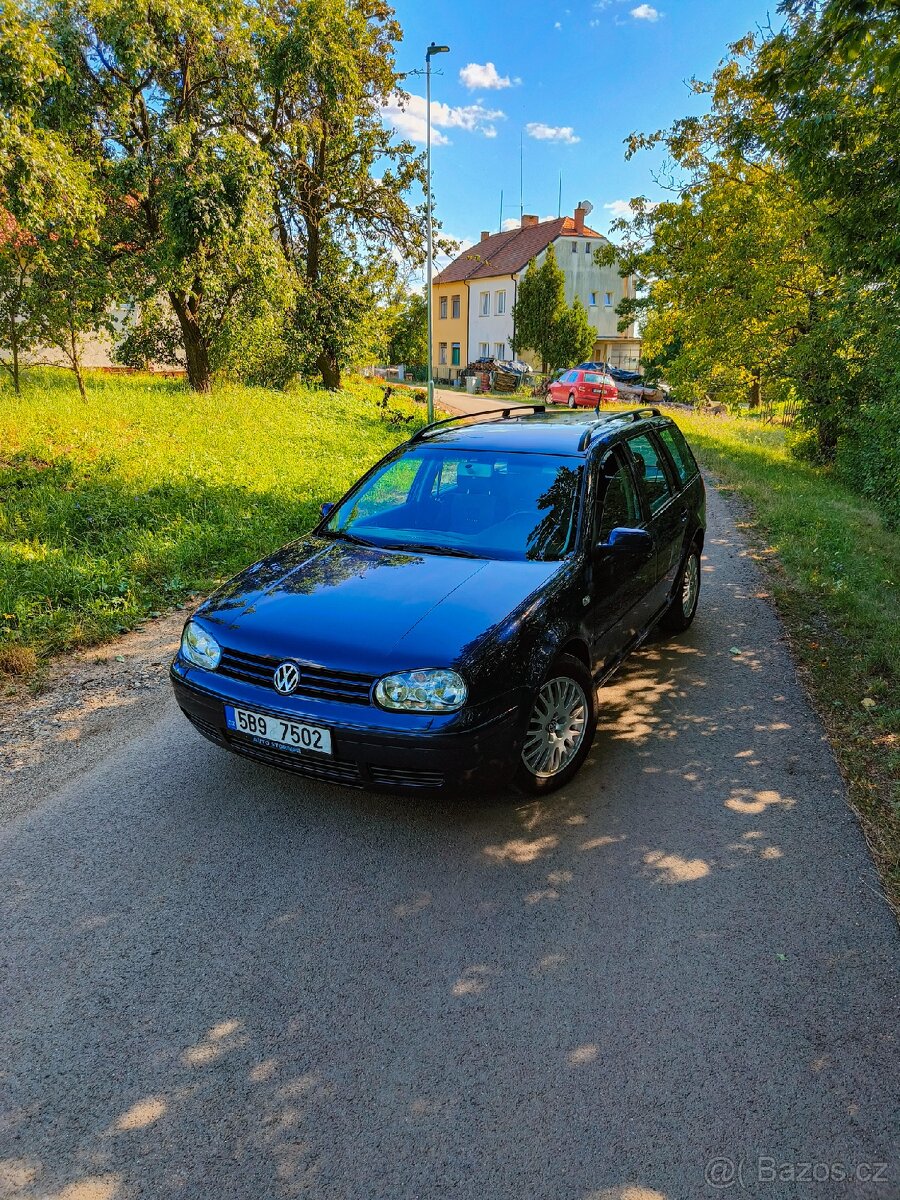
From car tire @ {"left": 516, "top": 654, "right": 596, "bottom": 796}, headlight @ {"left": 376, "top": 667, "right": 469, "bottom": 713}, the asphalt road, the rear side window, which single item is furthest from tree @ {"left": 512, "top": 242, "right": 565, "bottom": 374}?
headlight @ {"left": 376, "top": 667, "right": 469, "bottom": 713}

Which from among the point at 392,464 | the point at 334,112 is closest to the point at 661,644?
the point at 392,464

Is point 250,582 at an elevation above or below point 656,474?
below

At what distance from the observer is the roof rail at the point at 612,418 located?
4532 millimetres

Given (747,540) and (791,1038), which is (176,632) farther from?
(747,540)

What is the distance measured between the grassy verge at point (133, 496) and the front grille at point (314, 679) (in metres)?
2.69

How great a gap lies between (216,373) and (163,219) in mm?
4485

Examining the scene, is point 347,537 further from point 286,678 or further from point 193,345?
point 193,345

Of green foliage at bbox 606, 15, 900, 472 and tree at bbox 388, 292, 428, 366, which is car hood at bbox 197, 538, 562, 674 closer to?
green foliage at bbox 606, 15, 900, 472

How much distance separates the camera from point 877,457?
39.0ft

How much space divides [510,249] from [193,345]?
42615 mm

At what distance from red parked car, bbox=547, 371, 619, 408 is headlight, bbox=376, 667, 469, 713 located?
2436cm

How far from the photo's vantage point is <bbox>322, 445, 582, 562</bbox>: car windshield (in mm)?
4020

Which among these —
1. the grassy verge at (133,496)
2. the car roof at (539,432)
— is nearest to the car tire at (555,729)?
the car roof at (539,432)

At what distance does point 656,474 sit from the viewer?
5297mm
